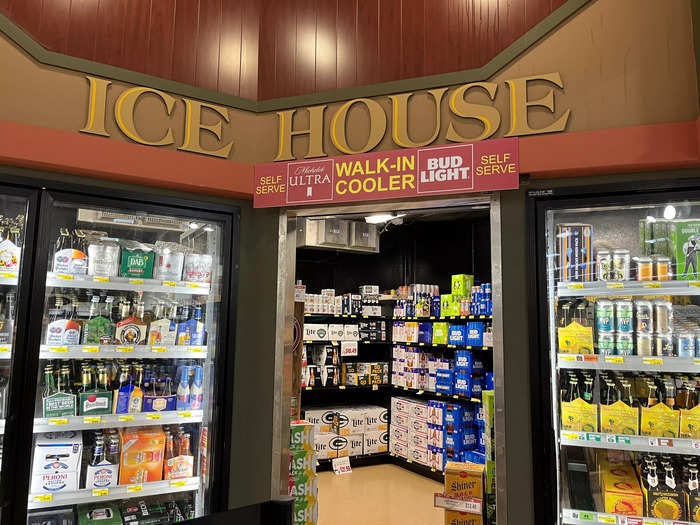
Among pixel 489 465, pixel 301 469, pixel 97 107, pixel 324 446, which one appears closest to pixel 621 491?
pixel 489 465

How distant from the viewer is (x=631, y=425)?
8.21ft

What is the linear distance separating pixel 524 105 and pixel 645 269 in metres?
1.04

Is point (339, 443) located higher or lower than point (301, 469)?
lower

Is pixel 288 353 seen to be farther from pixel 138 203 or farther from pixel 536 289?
pixel 536 289

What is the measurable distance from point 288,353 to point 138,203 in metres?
1.20

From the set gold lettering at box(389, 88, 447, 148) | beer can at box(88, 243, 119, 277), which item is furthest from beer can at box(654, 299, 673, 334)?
beer can at box(88, 243, 119, 277)

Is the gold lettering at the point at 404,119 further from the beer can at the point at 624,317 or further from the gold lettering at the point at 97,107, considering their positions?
the gold lettering at the point at 97,107

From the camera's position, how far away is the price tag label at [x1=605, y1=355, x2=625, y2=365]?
2.46 meters

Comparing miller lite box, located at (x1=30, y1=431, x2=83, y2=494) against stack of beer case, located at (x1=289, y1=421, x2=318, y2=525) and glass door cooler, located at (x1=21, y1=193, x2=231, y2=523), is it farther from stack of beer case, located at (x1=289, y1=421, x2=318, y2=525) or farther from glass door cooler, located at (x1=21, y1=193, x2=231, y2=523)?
stack of beer case, located at (x1=289, y1=421, x2=318, y2=525)

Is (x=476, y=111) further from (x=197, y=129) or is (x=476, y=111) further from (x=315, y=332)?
(x=315, y=332)

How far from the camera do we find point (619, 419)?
2.53m

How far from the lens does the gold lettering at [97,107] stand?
281 centimetres

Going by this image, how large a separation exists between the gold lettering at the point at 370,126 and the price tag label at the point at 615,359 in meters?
1.68

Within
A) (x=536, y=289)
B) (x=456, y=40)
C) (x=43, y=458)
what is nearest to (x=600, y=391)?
(x=536, y=289)
